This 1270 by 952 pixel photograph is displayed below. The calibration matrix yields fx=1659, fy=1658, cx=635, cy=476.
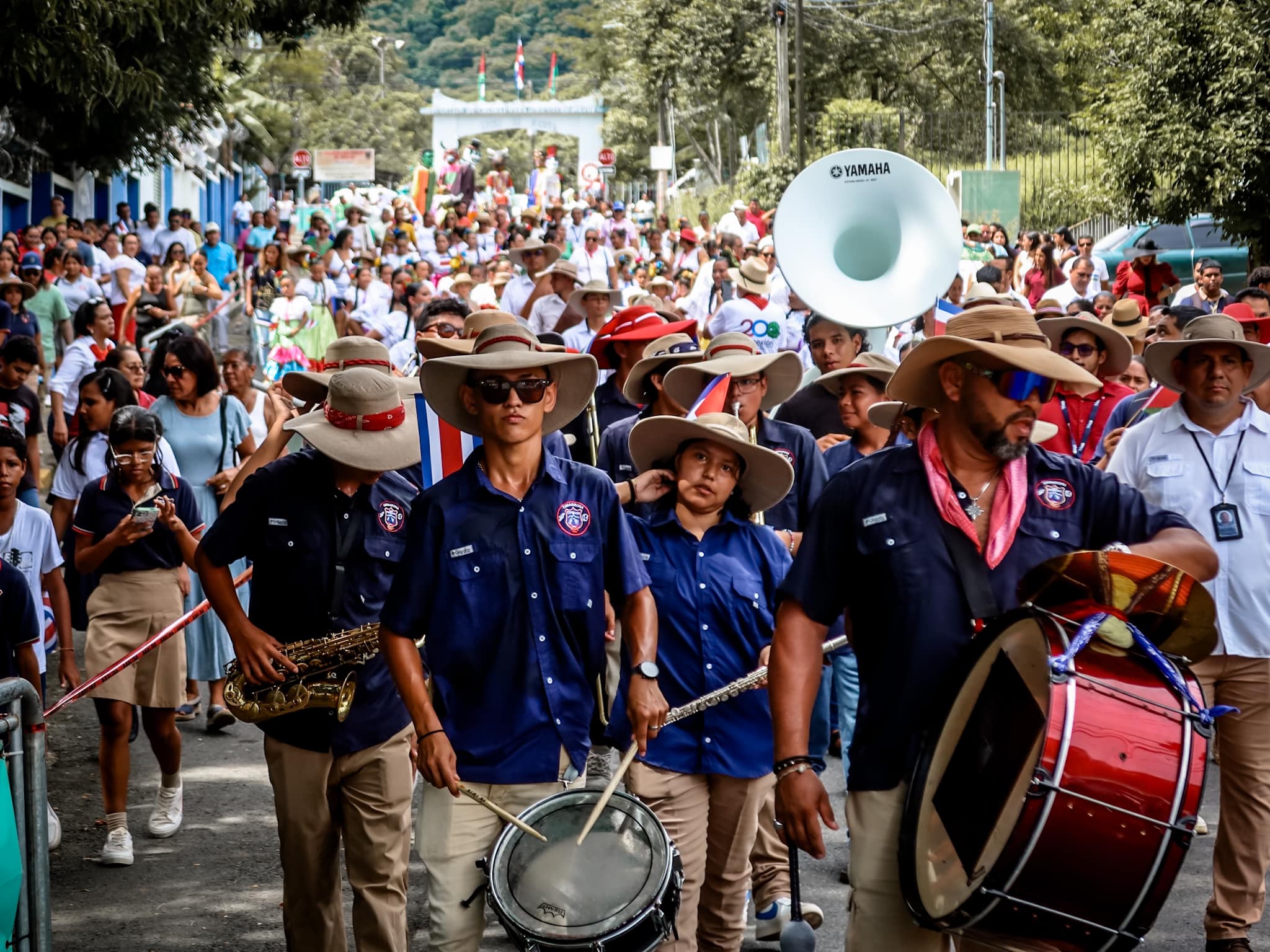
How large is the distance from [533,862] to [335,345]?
13.5 feet

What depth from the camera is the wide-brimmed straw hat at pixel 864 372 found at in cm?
785

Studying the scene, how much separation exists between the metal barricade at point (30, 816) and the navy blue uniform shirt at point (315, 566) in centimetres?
90

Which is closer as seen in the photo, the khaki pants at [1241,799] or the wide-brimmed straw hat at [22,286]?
the khaki pants at [1241,799]

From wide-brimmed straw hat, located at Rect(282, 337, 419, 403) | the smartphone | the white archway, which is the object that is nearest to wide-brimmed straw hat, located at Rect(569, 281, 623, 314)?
wide-brimmed straw hat, located at Rect(282, 337, 419, 403)

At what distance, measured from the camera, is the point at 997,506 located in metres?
4.09

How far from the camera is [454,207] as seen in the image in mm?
43250

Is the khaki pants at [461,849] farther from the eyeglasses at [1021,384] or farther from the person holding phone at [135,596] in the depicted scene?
the person holding phone at [135,596]

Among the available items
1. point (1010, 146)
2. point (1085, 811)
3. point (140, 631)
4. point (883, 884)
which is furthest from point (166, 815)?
point (1010, 146)

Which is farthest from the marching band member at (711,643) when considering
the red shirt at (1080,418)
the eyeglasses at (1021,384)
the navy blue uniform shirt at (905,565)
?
the red shirt at (1080,418)

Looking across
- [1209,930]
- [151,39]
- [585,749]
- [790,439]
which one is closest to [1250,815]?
[1209,930]

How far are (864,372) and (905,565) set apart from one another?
391 centimetres

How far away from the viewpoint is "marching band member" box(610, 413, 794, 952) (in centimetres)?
529

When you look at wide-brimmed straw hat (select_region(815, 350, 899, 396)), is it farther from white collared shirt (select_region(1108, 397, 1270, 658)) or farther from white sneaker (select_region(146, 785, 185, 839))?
white sneaker (select_region(146, 785, 185, 839))

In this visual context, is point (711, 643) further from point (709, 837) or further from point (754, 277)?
point (754, 277)
